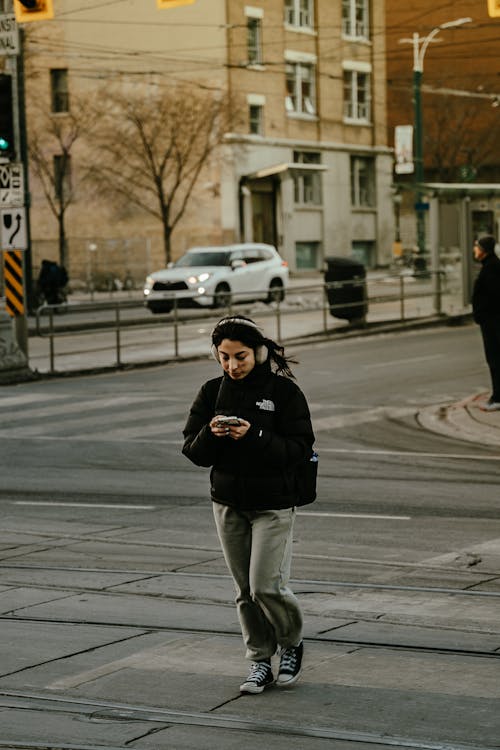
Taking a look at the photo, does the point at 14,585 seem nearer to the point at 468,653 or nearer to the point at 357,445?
the point at 468,653

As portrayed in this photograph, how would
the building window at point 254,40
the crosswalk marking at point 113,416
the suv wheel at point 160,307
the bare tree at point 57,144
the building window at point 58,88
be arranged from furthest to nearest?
the building window at point 58,88 → the building window at point 254,40 → the bare tree at point 57,144 → the suv wheel at point 160,307 → the crosswalk marking at point 113,416

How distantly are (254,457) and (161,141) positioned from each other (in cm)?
4776

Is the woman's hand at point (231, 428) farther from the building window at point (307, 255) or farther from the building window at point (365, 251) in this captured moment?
the building window at point (365, 251)

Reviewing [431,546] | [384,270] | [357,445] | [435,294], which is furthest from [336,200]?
[431,546]

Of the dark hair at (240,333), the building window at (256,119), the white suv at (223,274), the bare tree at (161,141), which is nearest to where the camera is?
→ the dark hair at (240,333)

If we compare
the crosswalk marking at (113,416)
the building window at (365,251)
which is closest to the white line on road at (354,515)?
the crosswalk marking at (113,416)

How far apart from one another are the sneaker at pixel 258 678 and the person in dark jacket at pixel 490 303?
36.4ft

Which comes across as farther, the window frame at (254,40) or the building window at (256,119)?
the building window at (256,119)

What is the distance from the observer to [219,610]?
26.0ft

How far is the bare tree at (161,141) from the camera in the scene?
52.2m

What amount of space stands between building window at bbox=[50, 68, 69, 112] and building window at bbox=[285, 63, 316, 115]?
891 centimetres

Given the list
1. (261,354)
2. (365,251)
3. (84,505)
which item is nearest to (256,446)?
(261,354)

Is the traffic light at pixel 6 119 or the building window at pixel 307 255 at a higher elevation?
the traffic light at pixel 6 119

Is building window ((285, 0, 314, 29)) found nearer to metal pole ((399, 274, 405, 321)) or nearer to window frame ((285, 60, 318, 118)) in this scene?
window frame ((285, 60, 318, 118))
